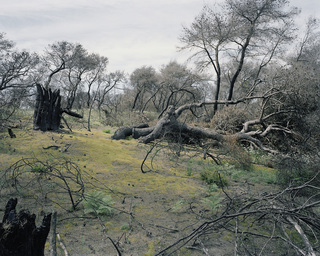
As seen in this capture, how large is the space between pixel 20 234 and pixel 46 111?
29.7ft

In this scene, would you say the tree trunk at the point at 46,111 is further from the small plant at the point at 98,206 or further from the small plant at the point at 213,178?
the small plant at the point at 98,206

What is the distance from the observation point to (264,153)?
9516 mm

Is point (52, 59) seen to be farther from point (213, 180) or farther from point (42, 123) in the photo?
point (213, 180)

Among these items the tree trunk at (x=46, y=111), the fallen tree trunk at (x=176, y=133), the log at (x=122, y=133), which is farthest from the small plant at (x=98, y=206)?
the tree trunk at (x=46, y=111)

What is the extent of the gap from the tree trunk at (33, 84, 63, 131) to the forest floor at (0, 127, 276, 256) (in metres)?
1.70

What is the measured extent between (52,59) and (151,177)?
2841 cm

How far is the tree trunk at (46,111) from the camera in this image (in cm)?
998

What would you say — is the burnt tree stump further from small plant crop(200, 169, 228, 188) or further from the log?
the log

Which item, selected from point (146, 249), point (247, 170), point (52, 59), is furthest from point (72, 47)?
point (146, 249)

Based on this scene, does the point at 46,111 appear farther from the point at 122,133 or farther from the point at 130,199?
the point at 130,199

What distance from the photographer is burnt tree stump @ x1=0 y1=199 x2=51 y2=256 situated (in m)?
1.74

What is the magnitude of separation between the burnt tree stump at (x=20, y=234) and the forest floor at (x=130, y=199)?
822 millimetres

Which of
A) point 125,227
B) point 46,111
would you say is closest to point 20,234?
point 125,227

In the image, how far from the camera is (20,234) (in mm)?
1785
